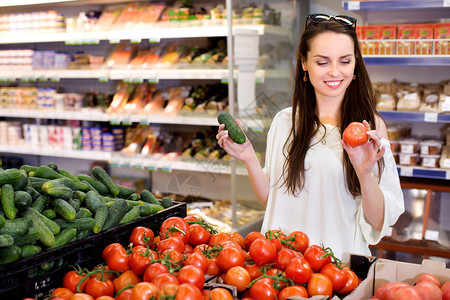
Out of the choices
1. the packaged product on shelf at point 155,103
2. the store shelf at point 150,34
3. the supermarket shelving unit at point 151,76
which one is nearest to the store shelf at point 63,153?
the supermarket shelving unit at point 151,76

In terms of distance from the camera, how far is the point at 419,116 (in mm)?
3350

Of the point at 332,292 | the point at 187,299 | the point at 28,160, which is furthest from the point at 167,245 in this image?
the point at 28,160

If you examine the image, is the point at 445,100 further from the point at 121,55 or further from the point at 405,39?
the point at 121,55

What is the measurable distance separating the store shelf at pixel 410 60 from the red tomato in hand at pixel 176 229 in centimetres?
228

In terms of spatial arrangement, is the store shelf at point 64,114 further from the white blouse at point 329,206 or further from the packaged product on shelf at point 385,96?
the white blouse at point 329,206

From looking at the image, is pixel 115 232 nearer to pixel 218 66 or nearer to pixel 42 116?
pixel 218 66

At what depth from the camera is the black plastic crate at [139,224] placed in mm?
1584

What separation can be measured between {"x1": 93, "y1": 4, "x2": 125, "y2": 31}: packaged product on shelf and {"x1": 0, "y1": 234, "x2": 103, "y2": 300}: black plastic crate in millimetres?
3369

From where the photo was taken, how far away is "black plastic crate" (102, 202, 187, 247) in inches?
62.4

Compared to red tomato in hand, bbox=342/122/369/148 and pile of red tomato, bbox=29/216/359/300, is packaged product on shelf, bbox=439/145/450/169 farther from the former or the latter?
pile of red tomato, bbox=29/216/359/300

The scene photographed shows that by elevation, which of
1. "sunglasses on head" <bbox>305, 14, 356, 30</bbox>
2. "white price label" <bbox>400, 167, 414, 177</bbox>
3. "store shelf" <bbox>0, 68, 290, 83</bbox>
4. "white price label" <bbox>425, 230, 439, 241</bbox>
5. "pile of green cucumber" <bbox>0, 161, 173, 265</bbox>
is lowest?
"white price label" <bbox>425, 230, 439, 241</bbox>

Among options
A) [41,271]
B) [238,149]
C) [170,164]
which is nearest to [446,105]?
[238,149]

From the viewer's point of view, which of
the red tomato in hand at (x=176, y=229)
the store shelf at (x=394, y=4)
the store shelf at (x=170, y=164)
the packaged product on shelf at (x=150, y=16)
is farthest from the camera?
the packaged product on shelf at (x=150, y=16)

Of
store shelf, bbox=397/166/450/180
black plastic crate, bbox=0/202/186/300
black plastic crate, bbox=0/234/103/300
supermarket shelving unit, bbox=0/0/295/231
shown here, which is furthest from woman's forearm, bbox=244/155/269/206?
store shelf, bbox=397/166/450/180
